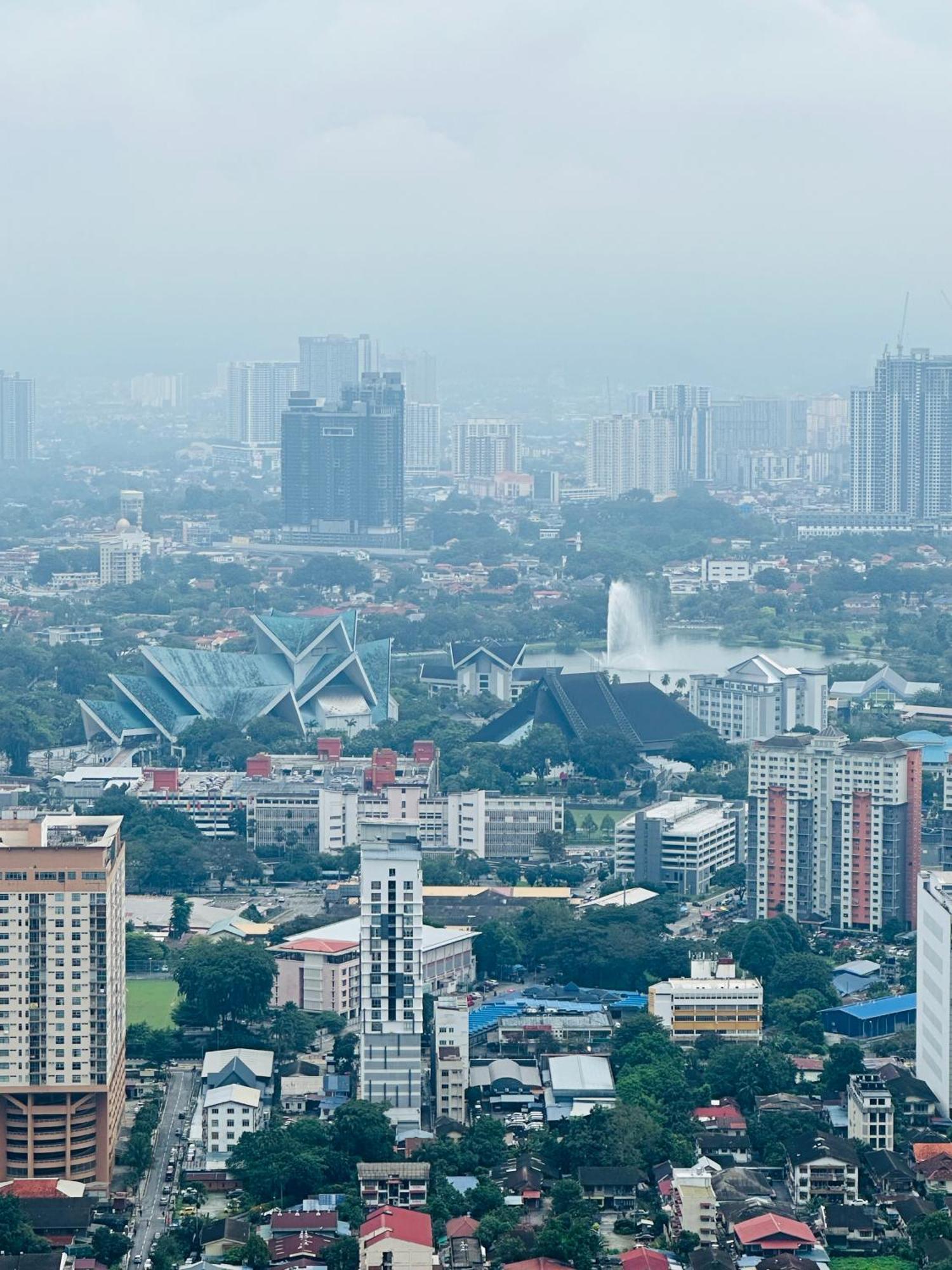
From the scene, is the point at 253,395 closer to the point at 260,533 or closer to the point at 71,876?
the point at 260,533

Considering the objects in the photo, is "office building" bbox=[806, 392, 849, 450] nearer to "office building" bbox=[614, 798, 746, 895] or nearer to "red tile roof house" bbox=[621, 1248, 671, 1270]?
"office building" bbox=[614, 798, 746, 895]

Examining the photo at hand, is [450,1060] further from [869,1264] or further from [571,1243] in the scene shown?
[869,1264]

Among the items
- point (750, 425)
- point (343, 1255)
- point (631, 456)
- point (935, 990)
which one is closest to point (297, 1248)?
point (343, 1255)

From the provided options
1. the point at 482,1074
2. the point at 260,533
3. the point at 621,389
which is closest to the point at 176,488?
the point at 260,533

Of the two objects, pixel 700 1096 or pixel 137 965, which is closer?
pixel 700 1096

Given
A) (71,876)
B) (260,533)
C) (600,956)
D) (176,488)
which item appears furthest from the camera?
(176,488)

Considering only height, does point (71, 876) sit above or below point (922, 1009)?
above

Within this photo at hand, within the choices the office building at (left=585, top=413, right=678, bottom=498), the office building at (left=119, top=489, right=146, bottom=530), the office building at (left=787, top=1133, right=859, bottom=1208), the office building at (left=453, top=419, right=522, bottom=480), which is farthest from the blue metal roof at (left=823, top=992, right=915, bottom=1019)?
the office building at (left=453, top=419, right=522, bottom=480)
